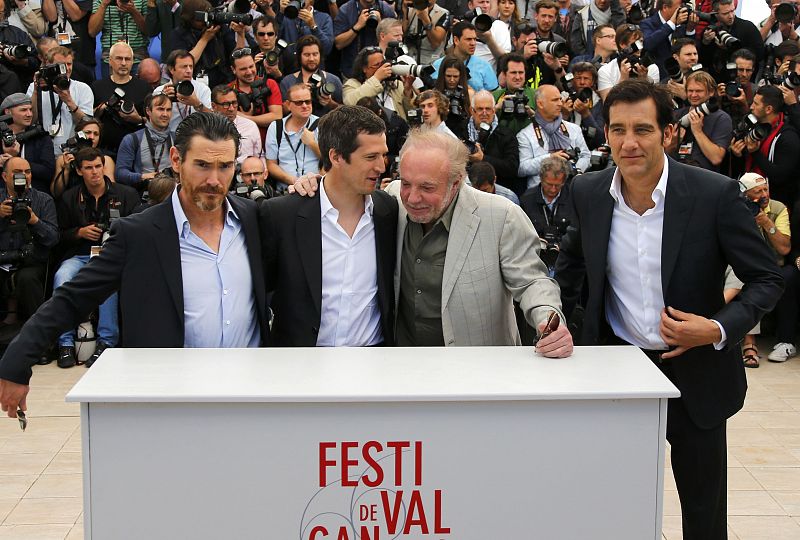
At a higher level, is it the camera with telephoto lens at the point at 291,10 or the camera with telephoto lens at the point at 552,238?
the camera with telephoto lens at the point at 291,10

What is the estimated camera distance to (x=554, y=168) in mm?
6902

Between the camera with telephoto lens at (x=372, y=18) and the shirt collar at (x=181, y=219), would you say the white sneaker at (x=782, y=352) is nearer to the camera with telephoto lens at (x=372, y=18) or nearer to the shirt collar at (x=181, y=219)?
the camera with telephoto lens at (x=372, y=18)

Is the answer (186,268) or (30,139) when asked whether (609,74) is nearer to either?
(30,139)

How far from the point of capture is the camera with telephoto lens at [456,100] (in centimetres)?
733

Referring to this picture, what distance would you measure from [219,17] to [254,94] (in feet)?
3.06

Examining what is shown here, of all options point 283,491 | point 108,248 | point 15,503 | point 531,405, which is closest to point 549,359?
point 531,405

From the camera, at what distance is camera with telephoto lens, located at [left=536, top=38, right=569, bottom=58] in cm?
840

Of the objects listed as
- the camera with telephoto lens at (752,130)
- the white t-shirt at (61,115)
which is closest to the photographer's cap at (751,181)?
the camera with telephoto lens at (752,130)

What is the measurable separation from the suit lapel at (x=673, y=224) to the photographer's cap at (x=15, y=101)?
549 cm

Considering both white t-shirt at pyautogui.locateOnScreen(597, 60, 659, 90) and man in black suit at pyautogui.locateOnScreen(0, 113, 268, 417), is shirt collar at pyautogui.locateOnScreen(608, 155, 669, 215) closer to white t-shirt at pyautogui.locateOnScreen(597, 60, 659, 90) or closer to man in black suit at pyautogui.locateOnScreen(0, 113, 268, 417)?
man in black suit at pyautogui.locateOnScreen(0, 113, 268, 417)

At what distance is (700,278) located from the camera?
3.14m

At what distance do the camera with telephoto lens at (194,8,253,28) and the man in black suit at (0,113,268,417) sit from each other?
5180 millimetres

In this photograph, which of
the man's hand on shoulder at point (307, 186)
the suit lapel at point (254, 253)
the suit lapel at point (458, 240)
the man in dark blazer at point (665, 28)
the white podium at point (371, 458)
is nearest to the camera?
the white podium at point (371, 458)

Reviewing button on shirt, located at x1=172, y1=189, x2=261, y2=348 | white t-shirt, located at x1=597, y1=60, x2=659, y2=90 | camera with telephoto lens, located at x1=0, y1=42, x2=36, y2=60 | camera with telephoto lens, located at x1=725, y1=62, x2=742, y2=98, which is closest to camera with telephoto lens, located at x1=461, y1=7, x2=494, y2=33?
white t-shirt, located at x1=597, y1=60, x2=659, y2=90
